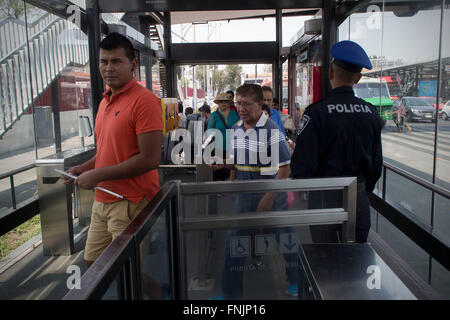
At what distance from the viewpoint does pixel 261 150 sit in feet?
9.41

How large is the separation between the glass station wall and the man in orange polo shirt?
2.39m

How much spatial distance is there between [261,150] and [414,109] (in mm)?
1864

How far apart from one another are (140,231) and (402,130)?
3.63 metres

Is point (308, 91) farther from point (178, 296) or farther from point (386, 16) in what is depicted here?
point (178, 296)

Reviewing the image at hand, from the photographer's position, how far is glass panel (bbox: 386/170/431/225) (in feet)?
12.6

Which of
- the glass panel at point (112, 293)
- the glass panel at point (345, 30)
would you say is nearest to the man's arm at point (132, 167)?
the glass panel at point (112, 293)

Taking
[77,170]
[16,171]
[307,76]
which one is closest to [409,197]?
[77,170]

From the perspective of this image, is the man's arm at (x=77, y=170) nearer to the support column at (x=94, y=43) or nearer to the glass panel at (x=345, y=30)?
the support column at (x=94, y=43)

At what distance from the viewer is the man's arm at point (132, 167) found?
6.89 ft

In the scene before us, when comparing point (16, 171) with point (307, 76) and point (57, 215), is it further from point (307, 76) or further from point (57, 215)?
point (307, 76)

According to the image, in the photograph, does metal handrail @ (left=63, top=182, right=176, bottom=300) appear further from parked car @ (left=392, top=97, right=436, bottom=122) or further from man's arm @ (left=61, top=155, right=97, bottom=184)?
parked car @ (left=392, top=97, right=436, bottom=122)

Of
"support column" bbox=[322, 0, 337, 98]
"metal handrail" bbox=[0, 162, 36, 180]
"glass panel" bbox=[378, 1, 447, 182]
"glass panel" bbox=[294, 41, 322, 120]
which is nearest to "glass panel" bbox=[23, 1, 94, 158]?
"metal handrail" bbox=[0, 162, 36, 180]

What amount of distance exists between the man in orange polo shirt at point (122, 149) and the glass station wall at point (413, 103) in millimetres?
2393
